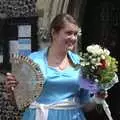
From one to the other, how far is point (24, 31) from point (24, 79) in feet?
9.23

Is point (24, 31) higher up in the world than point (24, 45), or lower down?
higher up

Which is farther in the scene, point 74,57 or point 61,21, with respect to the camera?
point 74,57

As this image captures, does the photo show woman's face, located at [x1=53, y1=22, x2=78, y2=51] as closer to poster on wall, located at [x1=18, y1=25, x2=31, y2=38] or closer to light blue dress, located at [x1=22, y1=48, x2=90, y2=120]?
light blue dress, located at [x1=22, y1=48, x2=90, y2=120]

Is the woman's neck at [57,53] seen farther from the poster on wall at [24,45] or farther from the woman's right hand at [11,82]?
the poster on wall at [24,45]

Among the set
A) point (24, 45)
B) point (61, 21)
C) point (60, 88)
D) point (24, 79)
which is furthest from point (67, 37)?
point (24, 45)

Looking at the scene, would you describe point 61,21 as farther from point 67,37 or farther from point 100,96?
point 100,96

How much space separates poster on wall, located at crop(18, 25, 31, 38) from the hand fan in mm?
2707

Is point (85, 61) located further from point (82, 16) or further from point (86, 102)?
point (82, 16)

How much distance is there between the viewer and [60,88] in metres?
4.45

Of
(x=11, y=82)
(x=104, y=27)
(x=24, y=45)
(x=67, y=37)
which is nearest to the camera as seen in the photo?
(x=67, y=37)

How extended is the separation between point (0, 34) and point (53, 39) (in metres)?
3.09

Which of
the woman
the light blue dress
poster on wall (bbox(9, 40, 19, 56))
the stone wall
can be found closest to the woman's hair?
the woman

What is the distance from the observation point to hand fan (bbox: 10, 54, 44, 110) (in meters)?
4.52

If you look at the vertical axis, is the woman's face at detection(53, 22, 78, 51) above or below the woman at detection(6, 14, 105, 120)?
above
